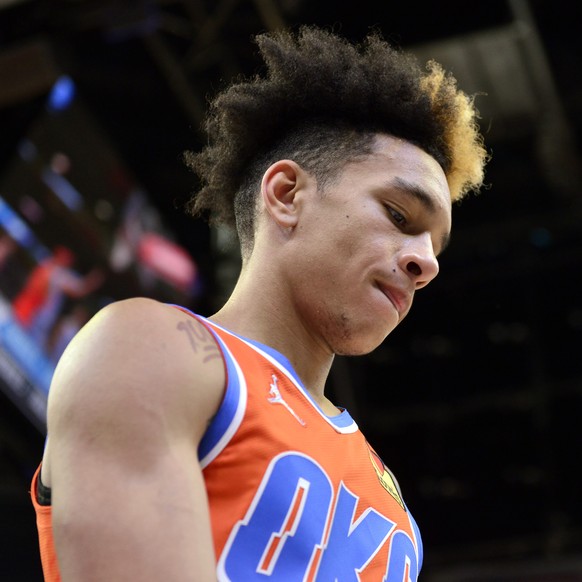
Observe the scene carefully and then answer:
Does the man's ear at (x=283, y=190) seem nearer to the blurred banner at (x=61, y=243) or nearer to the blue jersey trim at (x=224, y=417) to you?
the blue jersey trim at (x=224, y=417)

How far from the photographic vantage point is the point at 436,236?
5.92ft

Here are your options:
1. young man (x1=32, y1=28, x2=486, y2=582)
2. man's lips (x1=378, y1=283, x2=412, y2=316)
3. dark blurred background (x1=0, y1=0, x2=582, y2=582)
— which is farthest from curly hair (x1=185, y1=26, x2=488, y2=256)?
dark blurred background (x1=0, y1=0, x2=582, y2=582)

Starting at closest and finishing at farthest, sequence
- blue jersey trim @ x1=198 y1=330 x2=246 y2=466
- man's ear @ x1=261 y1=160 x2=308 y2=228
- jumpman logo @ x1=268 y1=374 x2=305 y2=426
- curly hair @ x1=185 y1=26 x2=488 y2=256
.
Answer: blue jersey trim @ x1=198 y1=330 x2=246 y2=466 → jumpman logo @ x1=268 y1=374 x2=305 y2=426 → man's ear @ x1=261 y1=160 x2=308 y2=228 → curly hair @ x1=185 y1=26 x2=488 y2=256

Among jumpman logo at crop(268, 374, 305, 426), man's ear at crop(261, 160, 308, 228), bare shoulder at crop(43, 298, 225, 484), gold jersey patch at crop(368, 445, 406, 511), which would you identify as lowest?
gold jersey patch at crop(368, 445, 406, 511)

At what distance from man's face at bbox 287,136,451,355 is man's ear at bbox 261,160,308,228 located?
0.03m

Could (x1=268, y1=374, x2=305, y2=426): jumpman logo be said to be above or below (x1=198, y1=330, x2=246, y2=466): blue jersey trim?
below

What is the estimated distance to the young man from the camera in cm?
122

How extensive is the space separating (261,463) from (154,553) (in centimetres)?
28

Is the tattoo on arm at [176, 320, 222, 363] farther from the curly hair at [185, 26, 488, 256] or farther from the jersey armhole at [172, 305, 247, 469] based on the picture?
the curly hair at [185, 26, 488, 256]

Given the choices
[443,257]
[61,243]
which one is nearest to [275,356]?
[61,243]

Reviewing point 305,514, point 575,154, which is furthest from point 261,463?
point 575,154

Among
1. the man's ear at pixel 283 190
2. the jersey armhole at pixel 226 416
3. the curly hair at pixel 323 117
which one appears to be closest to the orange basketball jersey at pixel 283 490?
the jersey armhole at pixel 226 416

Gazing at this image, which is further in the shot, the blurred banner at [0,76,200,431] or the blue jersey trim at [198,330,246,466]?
the blurred banner at [0,76,200,431]

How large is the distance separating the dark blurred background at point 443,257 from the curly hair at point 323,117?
236cm
